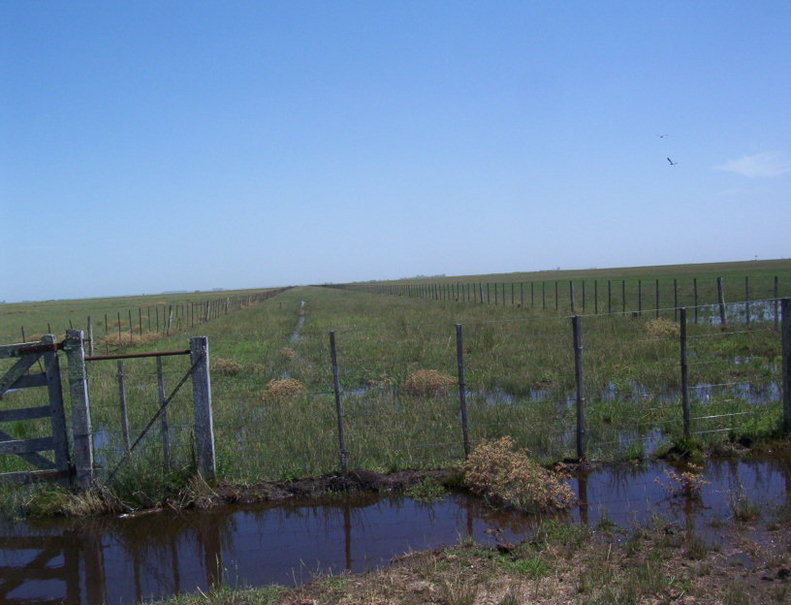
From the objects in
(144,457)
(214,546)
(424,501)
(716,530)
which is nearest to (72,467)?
(144,457)

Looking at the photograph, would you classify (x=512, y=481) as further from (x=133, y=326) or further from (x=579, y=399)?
(x=133, y=326)

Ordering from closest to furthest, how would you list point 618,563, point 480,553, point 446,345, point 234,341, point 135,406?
point 618,563 → point 480,553 → point 135,406 → point 446,345 → point 234,341

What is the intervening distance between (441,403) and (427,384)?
1.50m

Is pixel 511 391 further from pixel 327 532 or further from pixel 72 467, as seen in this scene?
pixel 72 467

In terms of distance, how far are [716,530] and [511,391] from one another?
7.30m

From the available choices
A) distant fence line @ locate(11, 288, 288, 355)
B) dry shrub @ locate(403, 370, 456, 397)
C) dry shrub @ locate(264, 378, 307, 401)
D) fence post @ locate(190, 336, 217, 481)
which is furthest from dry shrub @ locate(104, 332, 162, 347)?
fence post @ locate(190, 336, 217, 481)

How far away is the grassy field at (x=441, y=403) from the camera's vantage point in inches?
337

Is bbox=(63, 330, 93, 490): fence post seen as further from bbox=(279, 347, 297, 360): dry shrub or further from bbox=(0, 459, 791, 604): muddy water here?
bbox=(279, 347, 297, 360): dry shrub

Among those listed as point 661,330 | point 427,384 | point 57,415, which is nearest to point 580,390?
point 427,384

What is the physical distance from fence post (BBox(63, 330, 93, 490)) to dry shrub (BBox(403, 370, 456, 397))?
21.1ft

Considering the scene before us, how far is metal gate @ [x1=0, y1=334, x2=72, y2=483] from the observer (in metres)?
7.55

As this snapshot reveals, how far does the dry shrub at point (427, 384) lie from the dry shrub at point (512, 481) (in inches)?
195

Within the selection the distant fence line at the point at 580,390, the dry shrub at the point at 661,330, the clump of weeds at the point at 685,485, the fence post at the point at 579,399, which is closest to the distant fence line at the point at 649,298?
the dry shrub at the point at 661,330

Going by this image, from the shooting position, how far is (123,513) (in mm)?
7516
